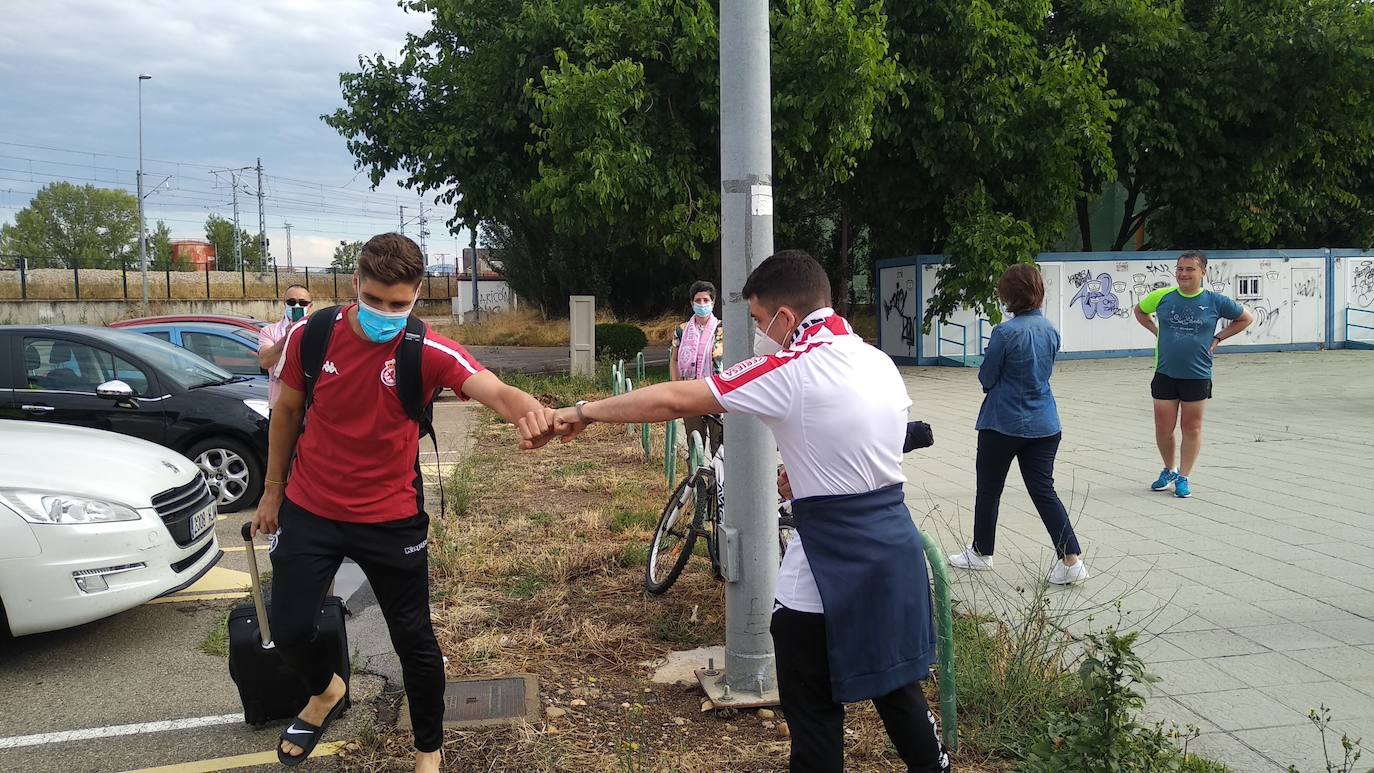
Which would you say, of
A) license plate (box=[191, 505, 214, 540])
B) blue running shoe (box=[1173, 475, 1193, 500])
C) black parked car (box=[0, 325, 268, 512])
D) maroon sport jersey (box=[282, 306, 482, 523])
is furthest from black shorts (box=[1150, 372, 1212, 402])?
black parked car (box=[0, 325, 268, 512])

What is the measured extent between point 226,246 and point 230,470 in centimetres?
8548

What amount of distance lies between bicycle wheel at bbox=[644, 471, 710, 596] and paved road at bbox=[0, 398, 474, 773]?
1.49 metres

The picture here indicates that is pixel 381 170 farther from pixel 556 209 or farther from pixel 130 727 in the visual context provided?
pixel 130 727

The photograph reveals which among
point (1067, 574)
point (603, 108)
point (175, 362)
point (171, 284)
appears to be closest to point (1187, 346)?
point (1067, 574)

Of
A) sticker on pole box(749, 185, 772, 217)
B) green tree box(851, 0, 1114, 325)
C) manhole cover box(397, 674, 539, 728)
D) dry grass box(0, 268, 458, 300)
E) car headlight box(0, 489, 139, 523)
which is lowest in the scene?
manhole cover box(397, 674, 539, 728)

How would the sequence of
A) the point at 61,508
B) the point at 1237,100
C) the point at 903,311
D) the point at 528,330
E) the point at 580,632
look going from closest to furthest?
the point at 61,508, the point at 580,632, the point at 1237,100, the point at 903,311, the point at 528,330

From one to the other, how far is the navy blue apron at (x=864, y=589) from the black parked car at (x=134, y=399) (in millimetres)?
6844

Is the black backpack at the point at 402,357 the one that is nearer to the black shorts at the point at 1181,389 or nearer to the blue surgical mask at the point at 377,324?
the blue surgical mask at the point at 377,324

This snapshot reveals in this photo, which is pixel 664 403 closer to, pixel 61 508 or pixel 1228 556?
pixel 61 508

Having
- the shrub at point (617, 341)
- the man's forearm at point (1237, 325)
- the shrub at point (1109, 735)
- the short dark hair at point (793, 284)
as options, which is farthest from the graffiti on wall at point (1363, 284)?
the short dark hair at point (793, 284)

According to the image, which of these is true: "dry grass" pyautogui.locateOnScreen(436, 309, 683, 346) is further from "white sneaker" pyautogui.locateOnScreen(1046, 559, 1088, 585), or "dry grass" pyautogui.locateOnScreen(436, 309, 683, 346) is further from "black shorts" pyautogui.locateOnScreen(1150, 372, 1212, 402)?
"white sneaker" pyautogui.locateOnScreen(1046, 559, 1088, 585)

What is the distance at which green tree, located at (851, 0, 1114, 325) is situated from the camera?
1861cm

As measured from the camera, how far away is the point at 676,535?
5.94 m

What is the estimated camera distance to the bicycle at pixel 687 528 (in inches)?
226
